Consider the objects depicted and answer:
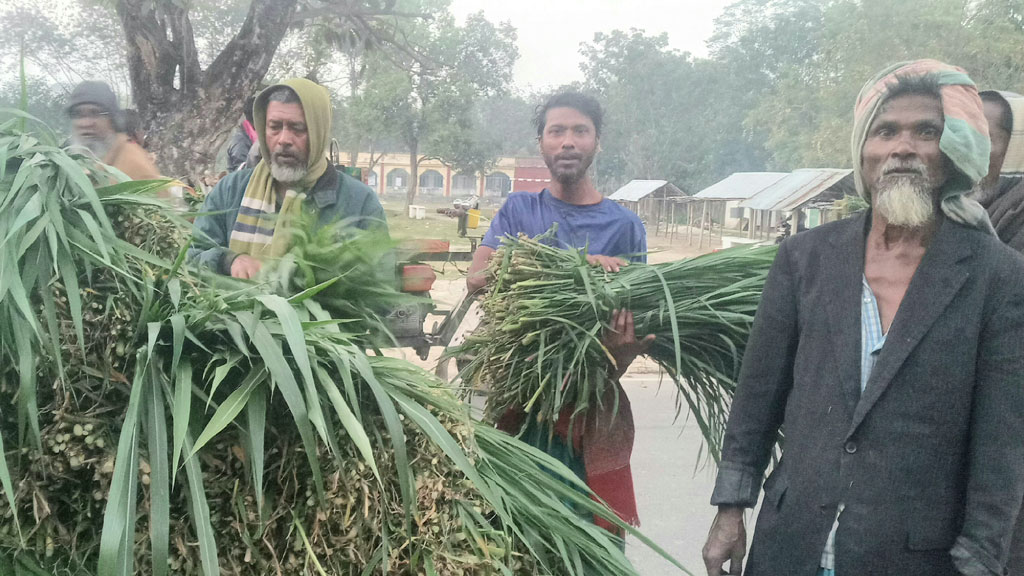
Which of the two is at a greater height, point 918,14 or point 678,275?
point 918,14

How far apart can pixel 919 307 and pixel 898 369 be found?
0.13 m

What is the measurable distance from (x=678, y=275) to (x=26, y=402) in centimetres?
162

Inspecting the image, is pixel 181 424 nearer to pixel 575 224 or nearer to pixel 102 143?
pixel 575 224

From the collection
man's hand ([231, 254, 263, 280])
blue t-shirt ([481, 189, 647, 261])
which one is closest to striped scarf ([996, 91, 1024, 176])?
blue t-shirt ([481, 189, 647, 261])

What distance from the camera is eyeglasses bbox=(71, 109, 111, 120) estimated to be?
9.78 feet

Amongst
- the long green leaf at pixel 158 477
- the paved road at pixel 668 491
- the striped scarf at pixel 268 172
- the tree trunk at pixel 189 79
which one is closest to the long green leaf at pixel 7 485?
the long green leaf at pixel 158 477

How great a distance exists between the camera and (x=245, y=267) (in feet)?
5.37

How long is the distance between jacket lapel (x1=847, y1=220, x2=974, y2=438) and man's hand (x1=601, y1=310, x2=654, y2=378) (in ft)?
2.28

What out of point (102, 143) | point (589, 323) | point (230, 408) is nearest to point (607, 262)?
point (589, 323)

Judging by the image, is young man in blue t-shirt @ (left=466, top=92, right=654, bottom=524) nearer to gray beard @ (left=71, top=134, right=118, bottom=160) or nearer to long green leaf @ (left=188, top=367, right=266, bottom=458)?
long green leaf @ (left=188, top=367, right=266, bottom=458)

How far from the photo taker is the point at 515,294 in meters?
2.21

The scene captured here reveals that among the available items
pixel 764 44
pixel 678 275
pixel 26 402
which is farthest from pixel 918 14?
pixel 26 402

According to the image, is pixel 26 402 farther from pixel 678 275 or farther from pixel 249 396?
pixel 678 275

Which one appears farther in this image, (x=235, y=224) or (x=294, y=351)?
(x=235, y=224)
